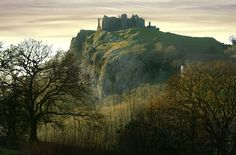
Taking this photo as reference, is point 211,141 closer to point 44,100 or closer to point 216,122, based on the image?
point 216,122

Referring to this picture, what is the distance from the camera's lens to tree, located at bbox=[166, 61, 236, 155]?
57.6 m

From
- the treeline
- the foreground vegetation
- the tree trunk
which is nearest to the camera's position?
the treeline

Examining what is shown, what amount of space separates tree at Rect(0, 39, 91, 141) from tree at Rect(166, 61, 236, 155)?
1159cm

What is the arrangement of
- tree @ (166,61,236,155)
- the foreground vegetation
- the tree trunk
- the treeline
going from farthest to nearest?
tree @ (166,61,236,155) < the tree trunk < the foreground vegetation < the treeline

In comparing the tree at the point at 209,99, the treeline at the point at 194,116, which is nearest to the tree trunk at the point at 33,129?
the treeline at the point at 194,116

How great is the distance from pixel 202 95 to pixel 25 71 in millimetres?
21975

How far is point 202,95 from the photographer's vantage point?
6356 centimetres

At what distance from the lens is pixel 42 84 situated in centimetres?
5762

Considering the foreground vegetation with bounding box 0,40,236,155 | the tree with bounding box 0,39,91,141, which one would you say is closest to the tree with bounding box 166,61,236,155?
the foreground vegetation with bounding box 0,40,236,155

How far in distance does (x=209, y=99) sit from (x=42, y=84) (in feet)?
67.1

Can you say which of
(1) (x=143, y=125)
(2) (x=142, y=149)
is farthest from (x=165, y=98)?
(2) (x=142, y=149)

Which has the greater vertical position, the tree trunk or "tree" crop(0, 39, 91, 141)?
"tree" crop(0, 39, 91, 141)

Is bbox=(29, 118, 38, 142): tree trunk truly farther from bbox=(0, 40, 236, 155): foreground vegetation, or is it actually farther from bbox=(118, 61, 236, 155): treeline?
bbox=(118, 61, 236, 155): treeline

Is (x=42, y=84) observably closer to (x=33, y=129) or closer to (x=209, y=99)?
(x=33, y=129)
